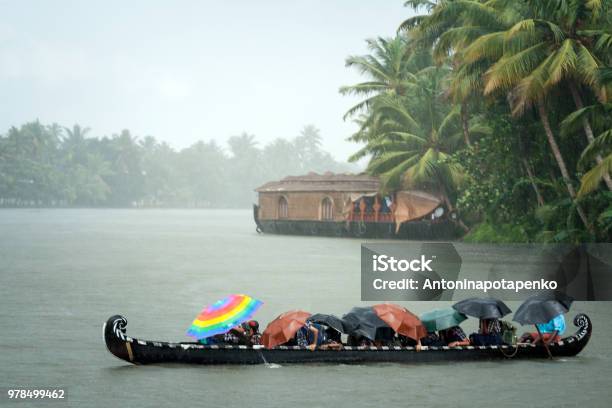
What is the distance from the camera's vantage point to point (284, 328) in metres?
12.1

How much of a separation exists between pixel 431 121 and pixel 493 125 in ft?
38.3

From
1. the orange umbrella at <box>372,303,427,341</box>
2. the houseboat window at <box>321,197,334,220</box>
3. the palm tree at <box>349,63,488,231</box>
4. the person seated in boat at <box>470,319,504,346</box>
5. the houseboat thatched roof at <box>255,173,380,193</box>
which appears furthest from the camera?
the houseboat window at <box>321,197,334,220</box>

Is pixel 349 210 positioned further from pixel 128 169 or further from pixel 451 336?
pixel 128 169

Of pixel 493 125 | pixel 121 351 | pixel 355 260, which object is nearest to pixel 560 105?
pixel 493 125

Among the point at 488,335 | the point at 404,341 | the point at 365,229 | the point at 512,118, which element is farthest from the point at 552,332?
the point at 365,229

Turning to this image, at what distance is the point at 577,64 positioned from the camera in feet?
76.8

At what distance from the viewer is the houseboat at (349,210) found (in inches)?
1725

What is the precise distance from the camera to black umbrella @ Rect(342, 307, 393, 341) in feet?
40.1

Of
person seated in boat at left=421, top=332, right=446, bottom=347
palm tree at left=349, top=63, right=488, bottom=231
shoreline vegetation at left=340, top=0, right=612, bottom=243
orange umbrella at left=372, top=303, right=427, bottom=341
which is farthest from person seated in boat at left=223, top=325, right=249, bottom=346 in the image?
palm tree at left=349, top=63, right=488, bottom=231

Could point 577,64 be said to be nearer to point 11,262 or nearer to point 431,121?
point 431,121

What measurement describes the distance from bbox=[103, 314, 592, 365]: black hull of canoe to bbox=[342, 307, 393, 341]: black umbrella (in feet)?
0.77

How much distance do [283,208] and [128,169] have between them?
92.3m

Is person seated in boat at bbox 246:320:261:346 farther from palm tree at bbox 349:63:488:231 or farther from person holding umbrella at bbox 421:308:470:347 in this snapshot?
palm tree at bbox 349:63:488:231

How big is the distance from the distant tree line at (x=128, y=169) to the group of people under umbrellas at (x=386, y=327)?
104 meters
